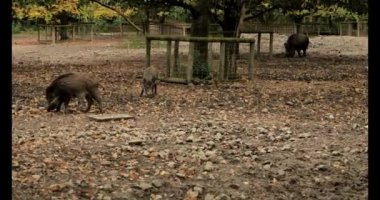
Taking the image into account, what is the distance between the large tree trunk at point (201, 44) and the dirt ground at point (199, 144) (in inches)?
40.0

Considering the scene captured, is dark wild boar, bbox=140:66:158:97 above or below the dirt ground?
above

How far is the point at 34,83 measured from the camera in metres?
15.4

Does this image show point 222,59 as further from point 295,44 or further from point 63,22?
point 63,22

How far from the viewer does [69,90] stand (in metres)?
10.3

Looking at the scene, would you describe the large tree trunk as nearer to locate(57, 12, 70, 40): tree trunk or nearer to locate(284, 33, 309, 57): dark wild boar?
locate(284, 33, 309, 57): dark wild boar

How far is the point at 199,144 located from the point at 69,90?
11.7 feet

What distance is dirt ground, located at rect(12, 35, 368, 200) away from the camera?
550 centimetres

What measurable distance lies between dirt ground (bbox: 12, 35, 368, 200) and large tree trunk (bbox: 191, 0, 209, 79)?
1015mm

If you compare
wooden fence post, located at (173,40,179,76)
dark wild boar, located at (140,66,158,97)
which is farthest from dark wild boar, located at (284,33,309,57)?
dark wild boar, located at (140,66,158,97)

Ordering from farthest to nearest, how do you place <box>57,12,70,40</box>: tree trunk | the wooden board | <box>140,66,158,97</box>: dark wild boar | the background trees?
1. <box>57,12,70,40</box>: tree trunk
2. the background trees
3. <box>140,66,158,97</box>: dark wild boar
4. the wooden board

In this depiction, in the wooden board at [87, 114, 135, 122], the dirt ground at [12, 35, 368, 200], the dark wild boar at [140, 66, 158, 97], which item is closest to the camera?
the dirt ground at [12, 35, 368, 200]

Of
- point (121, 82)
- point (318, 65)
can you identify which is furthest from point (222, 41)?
point (318, 65)

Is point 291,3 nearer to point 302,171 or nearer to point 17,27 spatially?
point 302,171

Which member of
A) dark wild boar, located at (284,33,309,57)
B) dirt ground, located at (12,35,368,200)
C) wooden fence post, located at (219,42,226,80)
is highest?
dark wild boar, located at (284,33,309,57)
